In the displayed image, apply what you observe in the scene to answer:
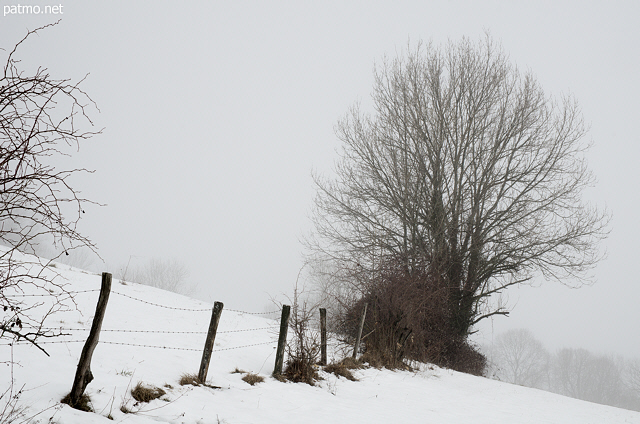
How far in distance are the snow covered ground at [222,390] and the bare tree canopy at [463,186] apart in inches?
199

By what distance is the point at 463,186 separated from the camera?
15555 mm

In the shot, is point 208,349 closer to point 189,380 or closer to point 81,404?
point 189,380

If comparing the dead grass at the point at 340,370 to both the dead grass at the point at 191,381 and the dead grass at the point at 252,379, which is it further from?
the dead grass at the point at 191,381

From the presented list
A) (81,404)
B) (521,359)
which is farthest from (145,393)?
(521,359)

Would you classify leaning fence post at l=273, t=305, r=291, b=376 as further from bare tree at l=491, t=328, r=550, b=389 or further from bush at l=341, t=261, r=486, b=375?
bare tree at l=491, t=328, r=550, b=389

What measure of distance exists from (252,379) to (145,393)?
2010mm

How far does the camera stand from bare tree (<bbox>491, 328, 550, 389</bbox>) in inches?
2255

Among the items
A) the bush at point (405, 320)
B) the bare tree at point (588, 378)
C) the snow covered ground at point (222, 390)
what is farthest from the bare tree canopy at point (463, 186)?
the bare tree at point (588, 378)

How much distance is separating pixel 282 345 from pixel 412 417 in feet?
8.04

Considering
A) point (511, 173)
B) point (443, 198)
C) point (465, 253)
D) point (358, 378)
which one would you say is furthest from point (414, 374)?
point (511, 173)

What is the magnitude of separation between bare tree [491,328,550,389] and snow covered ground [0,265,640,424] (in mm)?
55132

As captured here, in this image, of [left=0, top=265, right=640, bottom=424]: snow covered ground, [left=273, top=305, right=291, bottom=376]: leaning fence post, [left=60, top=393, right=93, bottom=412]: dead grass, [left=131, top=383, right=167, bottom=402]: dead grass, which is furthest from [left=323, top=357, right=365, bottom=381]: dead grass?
[left=60, top=393, right=93, bottom=412]: dead grass

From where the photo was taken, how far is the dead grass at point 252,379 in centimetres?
636

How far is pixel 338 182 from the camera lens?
16484mm
